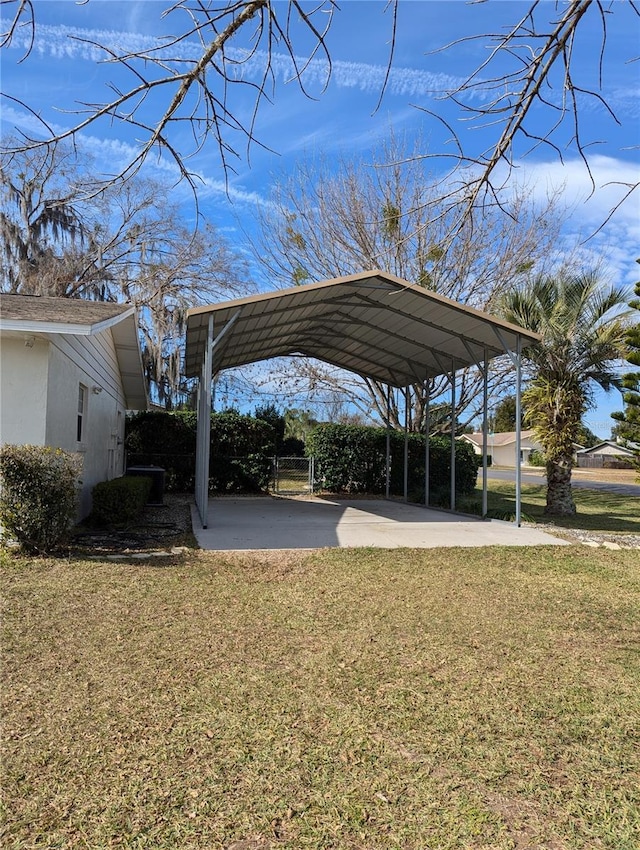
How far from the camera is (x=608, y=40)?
8.52 feet

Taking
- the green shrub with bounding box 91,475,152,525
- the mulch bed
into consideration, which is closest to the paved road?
the mulch bed

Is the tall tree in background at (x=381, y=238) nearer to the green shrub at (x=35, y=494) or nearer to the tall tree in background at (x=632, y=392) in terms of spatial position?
the tall tree in background at (x=632, y=392)

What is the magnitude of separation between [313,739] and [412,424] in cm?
1779

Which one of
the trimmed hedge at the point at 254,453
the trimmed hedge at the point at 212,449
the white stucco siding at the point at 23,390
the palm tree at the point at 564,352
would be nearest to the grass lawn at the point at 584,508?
the palm tree at the point at 564,352

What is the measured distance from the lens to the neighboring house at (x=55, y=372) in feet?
23.0

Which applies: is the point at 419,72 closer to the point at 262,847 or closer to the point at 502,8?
the point at 502,8

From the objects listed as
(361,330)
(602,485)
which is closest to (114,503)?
(361,330)

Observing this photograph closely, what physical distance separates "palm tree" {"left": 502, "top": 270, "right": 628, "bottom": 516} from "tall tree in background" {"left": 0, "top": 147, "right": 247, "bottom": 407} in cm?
1259

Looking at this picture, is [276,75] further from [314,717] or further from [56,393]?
[56,393]

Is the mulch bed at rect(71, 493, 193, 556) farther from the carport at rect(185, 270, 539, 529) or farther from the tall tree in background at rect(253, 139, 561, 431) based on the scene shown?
the tall tree in background at rect(253, 139, 561, 431)

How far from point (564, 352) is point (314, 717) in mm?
11356

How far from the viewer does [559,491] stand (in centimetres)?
1367

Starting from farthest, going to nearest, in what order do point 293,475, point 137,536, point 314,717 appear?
point 293,475 < point 137,536 < point 314,717

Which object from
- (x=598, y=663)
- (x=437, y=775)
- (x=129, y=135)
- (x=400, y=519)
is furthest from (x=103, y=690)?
(x=400, y=519)
